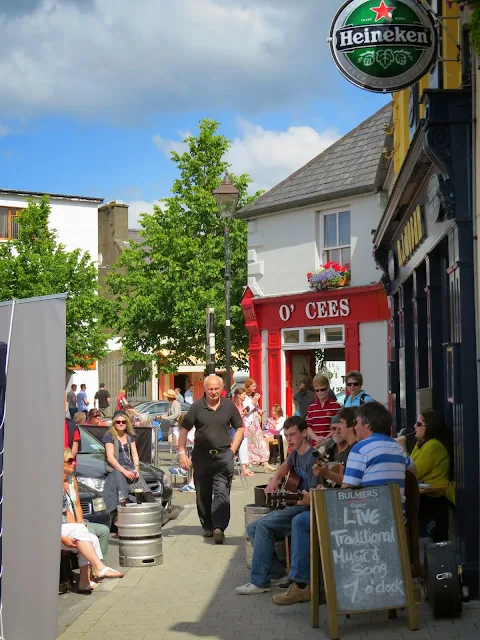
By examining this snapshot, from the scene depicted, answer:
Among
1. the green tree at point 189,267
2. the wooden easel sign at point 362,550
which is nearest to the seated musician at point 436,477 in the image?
the wooden easel sign at point 362,550

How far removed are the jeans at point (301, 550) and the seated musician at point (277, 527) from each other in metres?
0.38

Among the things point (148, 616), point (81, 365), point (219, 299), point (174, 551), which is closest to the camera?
point (148, 616)

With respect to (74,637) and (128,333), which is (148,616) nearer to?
(74,637)

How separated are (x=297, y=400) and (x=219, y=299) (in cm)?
1811

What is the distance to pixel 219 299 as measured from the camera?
1372 inches

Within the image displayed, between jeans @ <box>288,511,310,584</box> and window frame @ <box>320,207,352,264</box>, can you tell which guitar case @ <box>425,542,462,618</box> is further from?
window frame @ <box>320,207,352,264</box>

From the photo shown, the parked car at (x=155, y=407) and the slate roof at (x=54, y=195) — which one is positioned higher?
the slate roof at (x=54, y=195)

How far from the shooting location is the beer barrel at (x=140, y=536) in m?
Answer: 10.3

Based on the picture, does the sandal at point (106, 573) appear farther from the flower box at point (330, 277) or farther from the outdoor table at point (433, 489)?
the flower box at point (330, 277)

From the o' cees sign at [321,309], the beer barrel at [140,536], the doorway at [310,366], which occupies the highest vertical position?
the o' cees sign at [321,309]

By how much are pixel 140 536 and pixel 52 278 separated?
31.3 meters

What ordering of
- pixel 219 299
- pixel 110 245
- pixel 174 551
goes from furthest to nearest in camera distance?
1. pixel 110 245
2. pixel 219 299
3. pixel 174 551

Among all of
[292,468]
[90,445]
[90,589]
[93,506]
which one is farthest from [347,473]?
[90,445]

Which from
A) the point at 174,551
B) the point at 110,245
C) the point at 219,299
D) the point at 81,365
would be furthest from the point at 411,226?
the point at 110,245
